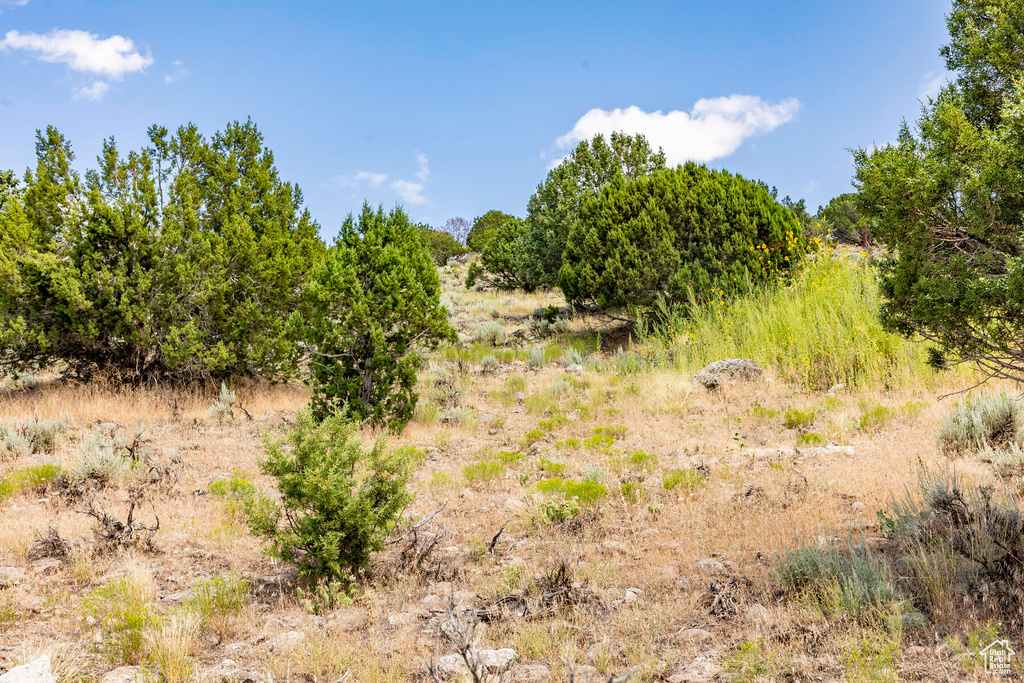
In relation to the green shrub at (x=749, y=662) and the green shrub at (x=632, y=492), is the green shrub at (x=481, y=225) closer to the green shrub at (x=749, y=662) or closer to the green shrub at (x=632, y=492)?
the green shrub at (x=632, y=492)

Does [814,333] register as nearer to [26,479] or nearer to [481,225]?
[26,479]

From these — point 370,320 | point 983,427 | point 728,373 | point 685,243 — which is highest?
point 685,243

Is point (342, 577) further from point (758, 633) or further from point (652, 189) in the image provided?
point (652, 189)

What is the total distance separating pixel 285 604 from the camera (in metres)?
3.51

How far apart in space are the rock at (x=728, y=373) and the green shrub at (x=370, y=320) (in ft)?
12.9

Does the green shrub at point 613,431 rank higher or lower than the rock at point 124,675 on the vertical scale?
higher

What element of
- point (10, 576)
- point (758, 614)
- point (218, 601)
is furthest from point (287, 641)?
point (758, 614)

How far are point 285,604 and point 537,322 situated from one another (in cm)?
1295

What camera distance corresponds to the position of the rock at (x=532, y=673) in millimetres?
2572

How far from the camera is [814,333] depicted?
28.4 feet

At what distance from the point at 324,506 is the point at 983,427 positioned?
5392 millimetres

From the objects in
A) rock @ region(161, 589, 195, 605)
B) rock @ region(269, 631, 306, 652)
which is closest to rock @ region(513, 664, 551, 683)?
rock @ region(269, 631, 306, 652)

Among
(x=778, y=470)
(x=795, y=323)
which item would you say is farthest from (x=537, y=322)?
(x=778, y=470)

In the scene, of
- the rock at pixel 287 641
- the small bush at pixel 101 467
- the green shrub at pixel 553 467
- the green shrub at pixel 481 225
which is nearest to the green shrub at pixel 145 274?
the small bush at pixel 101 467
